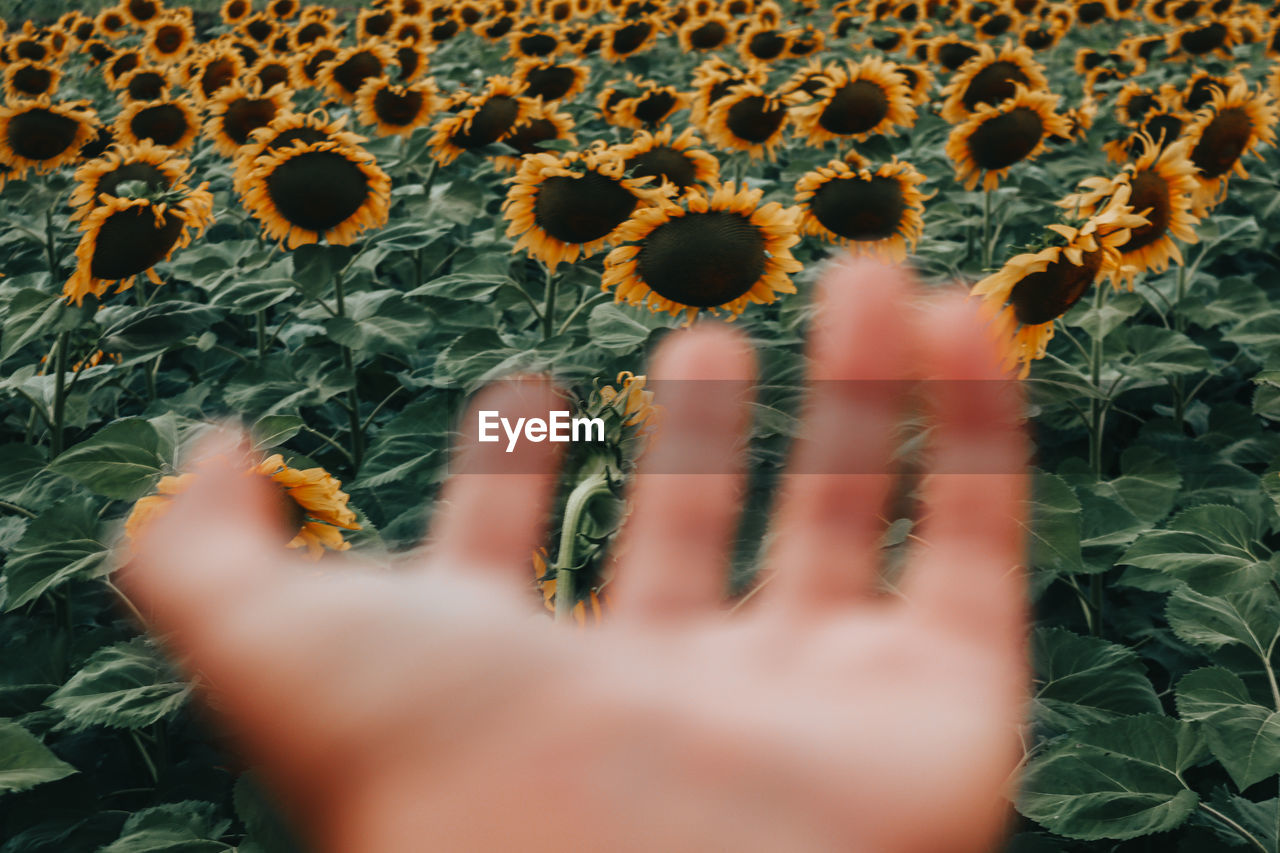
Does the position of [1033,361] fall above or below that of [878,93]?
below

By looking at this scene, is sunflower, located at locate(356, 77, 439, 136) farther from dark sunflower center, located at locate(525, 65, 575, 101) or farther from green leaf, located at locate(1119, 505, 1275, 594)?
green leaf, located at locate(1119, 505, 1275, 594)

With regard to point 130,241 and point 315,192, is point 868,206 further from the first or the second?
point 130,241

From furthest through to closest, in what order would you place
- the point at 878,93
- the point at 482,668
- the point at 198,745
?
the point at 878,93 → the point at 198,745 → the point at 482,668

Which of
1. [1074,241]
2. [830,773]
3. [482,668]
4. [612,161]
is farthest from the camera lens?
[612,161]

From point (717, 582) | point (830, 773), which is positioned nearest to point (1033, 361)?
point (717, 582)

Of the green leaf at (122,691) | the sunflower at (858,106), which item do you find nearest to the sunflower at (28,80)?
the sunflower at (858,106)

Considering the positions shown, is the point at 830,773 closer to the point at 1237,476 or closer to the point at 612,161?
the point at 612,161

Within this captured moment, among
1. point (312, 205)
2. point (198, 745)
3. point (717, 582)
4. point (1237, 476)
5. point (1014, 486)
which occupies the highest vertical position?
point (312, 205)
